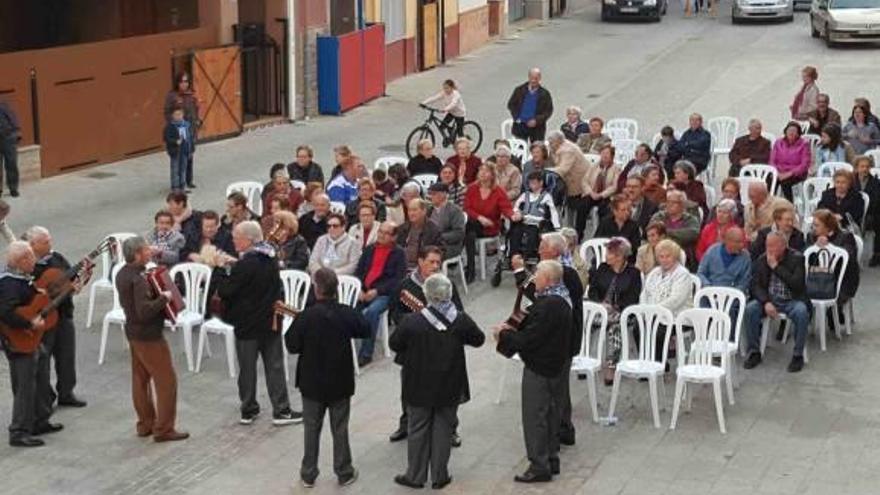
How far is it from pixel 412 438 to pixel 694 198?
656 centimetres

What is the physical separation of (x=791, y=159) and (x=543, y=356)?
8726mm

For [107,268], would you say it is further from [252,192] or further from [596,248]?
[596,248]

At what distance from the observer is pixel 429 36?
34938mm

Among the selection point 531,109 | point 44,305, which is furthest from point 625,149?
point 44,305

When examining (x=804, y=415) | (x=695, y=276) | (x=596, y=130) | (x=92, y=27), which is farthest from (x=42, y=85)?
(x=804, y=415)

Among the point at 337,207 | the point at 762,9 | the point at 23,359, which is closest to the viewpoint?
the point at 23,359

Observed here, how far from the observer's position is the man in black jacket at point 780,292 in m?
14.3

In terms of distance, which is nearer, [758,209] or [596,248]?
[596,248]

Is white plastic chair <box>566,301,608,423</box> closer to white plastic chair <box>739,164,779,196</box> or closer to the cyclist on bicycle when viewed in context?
white plastic chair <box>739,164,779,196</box>

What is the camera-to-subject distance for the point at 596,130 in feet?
66.5

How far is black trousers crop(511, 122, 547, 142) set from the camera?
2283 cm

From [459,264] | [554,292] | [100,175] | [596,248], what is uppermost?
[554,292]

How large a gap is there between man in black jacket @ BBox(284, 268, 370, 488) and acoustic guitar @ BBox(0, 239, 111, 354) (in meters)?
2.22

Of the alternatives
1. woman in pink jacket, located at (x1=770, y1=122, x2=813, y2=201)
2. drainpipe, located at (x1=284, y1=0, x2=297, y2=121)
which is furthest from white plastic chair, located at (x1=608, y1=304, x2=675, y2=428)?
drainpipe, located at (x1=284, y1=0, x2=297, y2=121)
